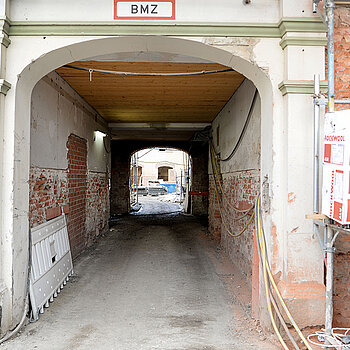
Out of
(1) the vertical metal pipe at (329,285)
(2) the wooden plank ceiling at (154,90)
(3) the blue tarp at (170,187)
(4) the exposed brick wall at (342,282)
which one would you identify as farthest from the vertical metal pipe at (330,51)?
(3) the blue tarp at (170,187)

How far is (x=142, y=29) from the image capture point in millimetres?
2842

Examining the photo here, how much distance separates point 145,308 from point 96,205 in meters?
4.05

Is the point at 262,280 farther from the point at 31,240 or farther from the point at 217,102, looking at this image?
Answer: the point at 217,102

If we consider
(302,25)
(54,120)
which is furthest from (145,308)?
(302,25)

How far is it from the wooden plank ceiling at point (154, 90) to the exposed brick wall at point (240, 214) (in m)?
1.47

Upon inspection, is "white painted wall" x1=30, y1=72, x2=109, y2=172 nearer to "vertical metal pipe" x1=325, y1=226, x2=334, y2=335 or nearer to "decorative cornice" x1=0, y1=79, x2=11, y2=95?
"decorative cornice" x1=0, y1=79, x2=11, y2=95

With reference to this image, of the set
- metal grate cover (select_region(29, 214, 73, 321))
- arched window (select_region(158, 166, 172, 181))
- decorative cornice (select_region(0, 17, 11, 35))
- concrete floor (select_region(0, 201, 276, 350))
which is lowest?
concrete floor (select_region(0, 201, 276, 350))

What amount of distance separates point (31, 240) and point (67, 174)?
6.86ft

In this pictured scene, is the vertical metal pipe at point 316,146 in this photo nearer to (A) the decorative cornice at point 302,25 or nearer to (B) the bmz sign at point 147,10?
(A) the decorative cornice at point 302,25

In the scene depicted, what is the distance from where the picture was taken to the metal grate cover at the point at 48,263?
130 inches

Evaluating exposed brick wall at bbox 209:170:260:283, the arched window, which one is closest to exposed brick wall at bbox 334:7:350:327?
exposed brick wall at bbox 209:170:260:283

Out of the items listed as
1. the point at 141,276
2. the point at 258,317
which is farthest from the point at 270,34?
the point at 141,276

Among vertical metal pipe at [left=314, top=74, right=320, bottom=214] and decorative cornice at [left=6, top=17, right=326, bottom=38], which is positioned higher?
decorative cornice at [left=6, top=17, right=326, bottom=38]

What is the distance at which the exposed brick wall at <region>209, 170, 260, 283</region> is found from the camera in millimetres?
4357
